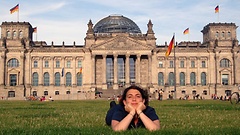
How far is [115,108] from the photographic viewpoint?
1065cm

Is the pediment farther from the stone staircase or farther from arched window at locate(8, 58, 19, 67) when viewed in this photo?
arched window at locate(8, 58, 19, 67)

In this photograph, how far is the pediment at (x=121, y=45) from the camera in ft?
340

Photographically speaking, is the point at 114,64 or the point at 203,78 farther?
the point at 203,78

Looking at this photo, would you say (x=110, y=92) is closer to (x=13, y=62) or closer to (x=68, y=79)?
(x=68, y=79)

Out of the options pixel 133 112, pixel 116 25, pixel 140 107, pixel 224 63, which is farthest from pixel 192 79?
pixel 133 112

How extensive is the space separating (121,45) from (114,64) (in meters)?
5.84

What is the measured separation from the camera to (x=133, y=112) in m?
9.95

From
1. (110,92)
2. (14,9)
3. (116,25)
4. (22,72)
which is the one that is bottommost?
(110,92)

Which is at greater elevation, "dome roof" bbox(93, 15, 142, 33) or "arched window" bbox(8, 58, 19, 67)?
"dome roof" bbox(93, 15, 142, 33)

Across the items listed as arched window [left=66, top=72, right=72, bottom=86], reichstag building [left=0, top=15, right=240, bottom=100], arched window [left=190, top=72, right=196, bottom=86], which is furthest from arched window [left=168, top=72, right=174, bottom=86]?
arched window [left=66, top=72, right=72, bottom=86]

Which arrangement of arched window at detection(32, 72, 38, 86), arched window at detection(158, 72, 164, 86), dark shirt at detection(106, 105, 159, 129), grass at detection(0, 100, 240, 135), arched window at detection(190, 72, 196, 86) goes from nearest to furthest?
dark shirt at detection(106, 105, 159, 129) → grass at detection(0, 100, 240, 135) → arched window at detection(32, 72, 38, 86) → arched window at detection(158, 72, 164, 86) → arched window at detection(190, 72, 196, 86)

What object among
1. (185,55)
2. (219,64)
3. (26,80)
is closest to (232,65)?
(219,64)

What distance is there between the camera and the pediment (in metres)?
104

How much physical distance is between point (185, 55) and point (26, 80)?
4685 centimetres
